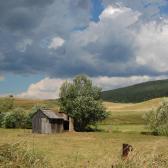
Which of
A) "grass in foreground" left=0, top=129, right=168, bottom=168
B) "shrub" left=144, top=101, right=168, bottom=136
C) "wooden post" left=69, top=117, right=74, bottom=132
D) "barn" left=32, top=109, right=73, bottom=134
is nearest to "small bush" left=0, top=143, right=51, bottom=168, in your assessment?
"grass in foreground" left=0, top=129, right=168, bottom=168

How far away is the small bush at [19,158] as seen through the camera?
407 inches

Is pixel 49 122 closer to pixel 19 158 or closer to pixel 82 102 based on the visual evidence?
pixel 82 102

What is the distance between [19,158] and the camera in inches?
414

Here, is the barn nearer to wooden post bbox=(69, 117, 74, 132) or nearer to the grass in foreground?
wooden post bbox=(69, 117, 74, 132)

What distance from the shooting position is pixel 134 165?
35.1ft

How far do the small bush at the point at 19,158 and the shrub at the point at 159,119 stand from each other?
70.4 metres

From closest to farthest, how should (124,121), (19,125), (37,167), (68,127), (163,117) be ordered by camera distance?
(37,167) < (163,117) < (68,127) < (19,125) < (124,121)

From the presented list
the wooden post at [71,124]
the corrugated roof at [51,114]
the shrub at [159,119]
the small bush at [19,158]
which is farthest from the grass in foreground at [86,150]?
the wooden post at [71,124]

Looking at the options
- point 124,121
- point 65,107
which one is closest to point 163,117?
point 65,107

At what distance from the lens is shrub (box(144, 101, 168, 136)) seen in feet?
264

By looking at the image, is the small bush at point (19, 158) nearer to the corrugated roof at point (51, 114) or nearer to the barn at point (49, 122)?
the barn at point (49, 122)

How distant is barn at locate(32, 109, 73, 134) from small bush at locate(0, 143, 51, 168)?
76.5 m

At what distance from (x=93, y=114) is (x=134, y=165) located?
274 feet

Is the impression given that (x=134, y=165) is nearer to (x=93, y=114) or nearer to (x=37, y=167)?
(x=37, y=167)
